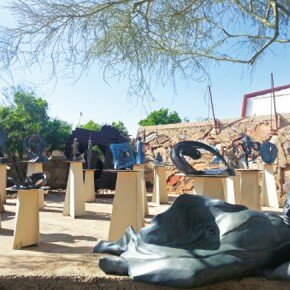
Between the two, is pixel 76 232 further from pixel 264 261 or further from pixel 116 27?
pixel 264 261

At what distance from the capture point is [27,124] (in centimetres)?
917

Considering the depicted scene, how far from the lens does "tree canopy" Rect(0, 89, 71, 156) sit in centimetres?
885

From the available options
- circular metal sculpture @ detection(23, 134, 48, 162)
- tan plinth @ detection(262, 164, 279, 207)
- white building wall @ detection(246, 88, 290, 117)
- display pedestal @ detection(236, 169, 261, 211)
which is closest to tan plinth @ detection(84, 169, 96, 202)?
circular metal sculpture @ detection(23, 134, 48, 162)

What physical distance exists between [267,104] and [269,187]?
13.4 ft

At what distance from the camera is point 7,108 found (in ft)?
31.1

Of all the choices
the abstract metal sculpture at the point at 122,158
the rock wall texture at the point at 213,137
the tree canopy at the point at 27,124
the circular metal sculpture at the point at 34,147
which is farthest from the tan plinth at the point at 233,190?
the tree canopy at the point at 27,124

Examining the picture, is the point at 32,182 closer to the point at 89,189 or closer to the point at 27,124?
the point at 89,189

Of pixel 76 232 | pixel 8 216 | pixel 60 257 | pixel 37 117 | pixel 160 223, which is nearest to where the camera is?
pixel 160 223

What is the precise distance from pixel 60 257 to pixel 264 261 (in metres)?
0.94

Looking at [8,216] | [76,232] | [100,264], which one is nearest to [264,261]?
[100,264]

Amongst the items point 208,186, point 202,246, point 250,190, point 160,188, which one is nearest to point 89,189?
point 160,188

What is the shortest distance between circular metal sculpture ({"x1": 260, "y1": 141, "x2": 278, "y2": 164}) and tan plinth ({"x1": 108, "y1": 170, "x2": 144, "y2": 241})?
11.5 feet

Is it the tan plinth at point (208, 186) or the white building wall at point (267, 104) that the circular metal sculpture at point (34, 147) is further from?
the white building wall at point (267, 104)

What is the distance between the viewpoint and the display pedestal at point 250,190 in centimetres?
475
